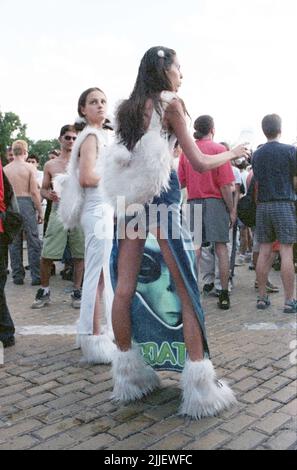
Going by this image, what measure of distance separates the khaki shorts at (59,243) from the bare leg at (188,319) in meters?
3.13

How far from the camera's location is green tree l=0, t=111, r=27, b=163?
62250 mm

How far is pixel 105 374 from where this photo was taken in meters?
3.37

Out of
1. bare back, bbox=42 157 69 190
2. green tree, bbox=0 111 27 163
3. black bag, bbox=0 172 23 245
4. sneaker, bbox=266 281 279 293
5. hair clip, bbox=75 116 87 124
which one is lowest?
sneaker, bbox=266 281 279 293

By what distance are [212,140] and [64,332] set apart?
264 centimetres

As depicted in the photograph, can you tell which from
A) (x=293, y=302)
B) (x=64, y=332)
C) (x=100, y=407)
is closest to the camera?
(x=100, y=407)

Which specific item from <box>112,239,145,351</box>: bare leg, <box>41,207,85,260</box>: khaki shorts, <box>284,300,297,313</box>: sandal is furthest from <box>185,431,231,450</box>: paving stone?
<box>41,207,85,260</box>: khaki shorts

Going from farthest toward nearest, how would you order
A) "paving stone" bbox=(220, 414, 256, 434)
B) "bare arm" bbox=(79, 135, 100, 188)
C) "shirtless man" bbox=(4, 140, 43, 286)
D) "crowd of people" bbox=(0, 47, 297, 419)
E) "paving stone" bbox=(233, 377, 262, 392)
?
"shirtless man" bbox=(4, 140, 43, 286)
"bare arm" bbox=(79, 135, 100, 188)
"paving stone" bbox=(233, 377, 262, 392)
"crowd of people" bbox=(0, 47, 297, 419)
"paving stone" bbox=(220, 414, 256, 434)

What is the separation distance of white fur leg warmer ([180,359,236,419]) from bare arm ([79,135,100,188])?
4.91 ft

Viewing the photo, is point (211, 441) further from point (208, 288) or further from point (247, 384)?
point (208, 288)

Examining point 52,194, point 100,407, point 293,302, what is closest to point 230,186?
point 293,302

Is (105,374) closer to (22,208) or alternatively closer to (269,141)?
(269,141)

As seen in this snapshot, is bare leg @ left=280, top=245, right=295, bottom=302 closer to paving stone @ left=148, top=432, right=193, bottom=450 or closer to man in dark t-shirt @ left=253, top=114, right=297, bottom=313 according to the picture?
man in dark t-shirt @ left=253, top=114, right=297, bottom=313

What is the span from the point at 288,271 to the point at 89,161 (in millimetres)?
2607

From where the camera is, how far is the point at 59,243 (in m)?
5.66
